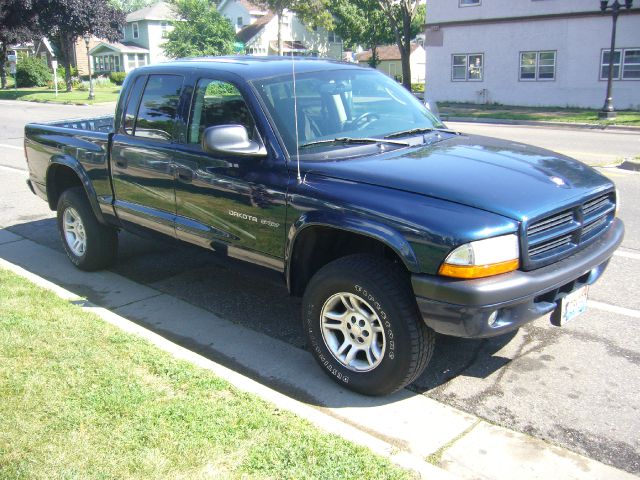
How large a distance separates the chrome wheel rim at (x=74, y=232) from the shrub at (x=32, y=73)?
1944 inches

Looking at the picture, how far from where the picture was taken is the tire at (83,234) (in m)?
6.00

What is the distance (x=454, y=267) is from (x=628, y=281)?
10.2ft

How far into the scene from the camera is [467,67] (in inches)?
1172

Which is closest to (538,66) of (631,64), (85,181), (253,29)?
(631,64)

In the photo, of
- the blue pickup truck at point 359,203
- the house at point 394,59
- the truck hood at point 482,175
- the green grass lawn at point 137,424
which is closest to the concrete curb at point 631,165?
the blue pickup truck at point 359,203

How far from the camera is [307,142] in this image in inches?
164

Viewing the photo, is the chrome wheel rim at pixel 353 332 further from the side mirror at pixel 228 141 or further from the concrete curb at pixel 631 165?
the concrete curb at pixel 631 165

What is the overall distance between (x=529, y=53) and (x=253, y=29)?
140 feet

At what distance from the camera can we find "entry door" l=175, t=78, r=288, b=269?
4105mm

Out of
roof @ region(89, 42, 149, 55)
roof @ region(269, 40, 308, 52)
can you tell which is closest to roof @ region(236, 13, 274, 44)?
roof @ region(269, 40, 308, 52)

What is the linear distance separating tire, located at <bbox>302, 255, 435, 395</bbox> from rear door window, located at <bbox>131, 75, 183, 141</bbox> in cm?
192

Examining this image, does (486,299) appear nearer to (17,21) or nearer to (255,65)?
(255,65)

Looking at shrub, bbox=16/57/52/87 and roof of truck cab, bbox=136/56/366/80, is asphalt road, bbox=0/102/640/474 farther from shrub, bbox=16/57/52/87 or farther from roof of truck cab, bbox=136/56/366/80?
shrub, bbox=16/57/52/87

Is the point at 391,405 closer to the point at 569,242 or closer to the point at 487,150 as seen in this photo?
the point at 569,242
